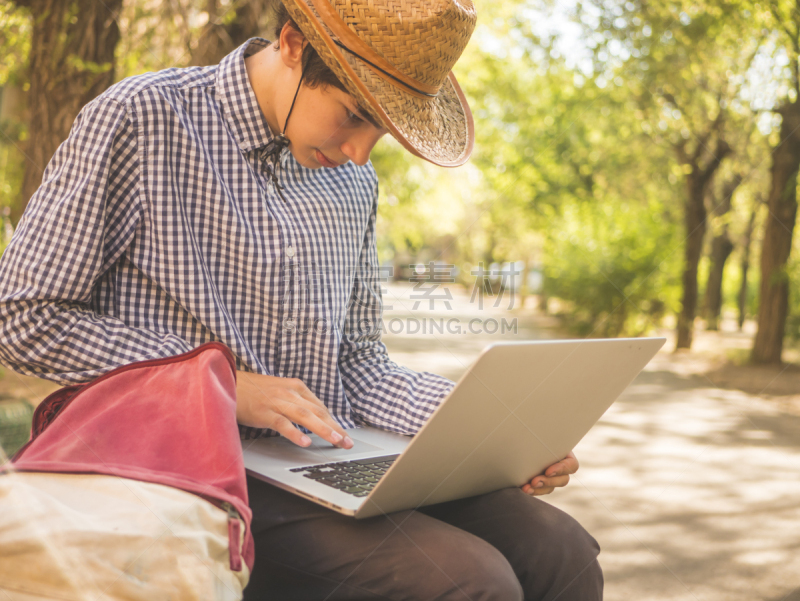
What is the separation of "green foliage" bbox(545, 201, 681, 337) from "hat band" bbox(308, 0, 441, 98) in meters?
10.5

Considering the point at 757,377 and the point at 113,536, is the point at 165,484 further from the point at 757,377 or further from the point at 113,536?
the point at 757,377

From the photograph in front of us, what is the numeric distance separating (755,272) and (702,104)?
1943 cm

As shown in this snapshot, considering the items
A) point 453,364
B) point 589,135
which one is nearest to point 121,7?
point 453,364

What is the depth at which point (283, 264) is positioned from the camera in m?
1.57

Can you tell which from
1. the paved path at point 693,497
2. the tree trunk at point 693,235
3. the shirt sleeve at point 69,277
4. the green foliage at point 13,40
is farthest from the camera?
the tree trunk at point 693,235

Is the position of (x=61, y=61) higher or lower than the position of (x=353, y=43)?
higher

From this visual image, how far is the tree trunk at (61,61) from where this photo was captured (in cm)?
315

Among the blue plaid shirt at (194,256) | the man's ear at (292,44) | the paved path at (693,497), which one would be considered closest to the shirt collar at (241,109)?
the blue plaid shirt at (194,256)

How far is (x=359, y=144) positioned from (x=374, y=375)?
584 millimetres

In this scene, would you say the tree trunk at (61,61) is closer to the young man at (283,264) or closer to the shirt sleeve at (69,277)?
the young man at (283,264)

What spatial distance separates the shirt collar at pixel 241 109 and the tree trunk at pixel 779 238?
8.39 metres

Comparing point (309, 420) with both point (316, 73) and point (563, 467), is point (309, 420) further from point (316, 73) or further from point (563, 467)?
point (316, 73)

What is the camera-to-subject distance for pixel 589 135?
52.3 ft

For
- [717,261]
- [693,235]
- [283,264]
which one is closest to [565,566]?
[283,264]
